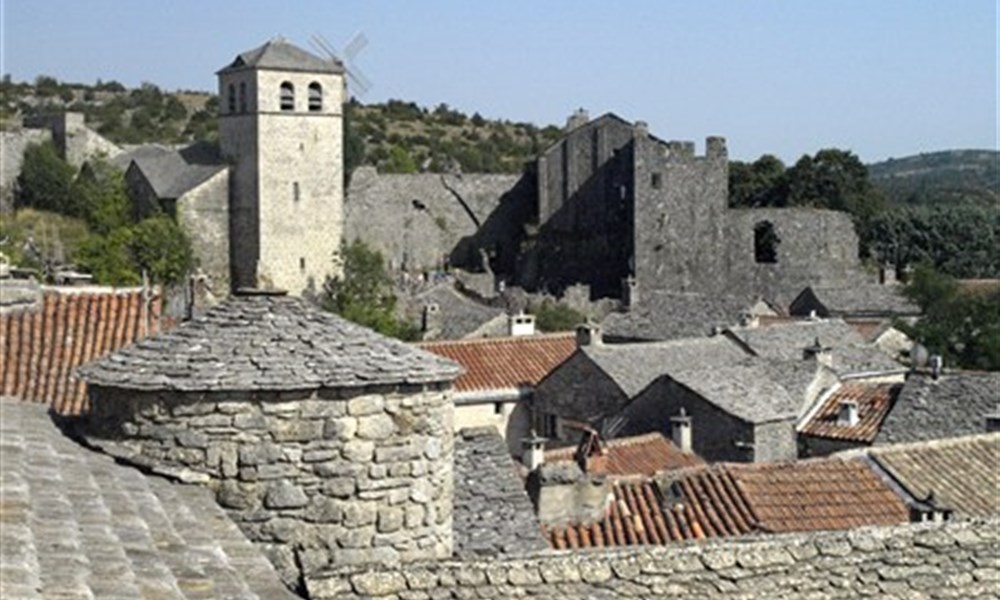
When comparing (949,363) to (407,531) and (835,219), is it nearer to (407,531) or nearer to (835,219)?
(835,219)

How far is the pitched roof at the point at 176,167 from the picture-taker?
196 ft

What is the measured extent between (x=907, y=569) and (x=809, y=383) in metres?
20.2

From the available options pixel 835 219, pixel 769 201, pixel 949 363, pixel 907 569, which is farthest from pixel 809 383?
pixel 769 201

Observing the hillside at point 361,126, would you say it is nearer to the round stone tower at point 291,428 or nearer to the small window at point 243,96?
the small window at point 243,96

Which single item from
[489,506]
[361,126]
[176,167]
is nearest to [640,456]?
[489,506]

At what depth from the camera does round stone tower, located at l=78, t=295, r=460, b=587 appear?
7.98m

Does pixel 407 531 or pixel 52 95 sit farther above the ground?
pixel 52 95

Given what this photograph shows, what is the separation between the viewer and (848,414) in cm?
2644

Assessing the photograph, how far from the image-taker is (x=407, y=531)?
8336 mm

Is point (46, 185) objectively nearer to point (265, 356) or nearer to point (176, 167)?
point (176, 167)

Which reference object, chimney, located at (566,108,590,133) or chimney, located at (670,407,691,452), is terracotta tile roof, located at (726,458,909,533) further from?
chimney, located at (566,108,590,133)

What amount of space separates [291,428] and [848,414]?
1976 cm

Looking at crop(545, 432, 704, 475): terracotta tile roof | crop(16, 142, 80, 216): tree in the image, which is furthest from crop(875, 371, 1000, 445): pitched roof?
crop(16, 142, 80, 216): tree

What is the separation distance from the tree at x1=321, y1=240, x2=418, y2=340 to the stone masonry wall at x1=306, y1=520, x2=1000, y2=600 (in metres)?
32.2
